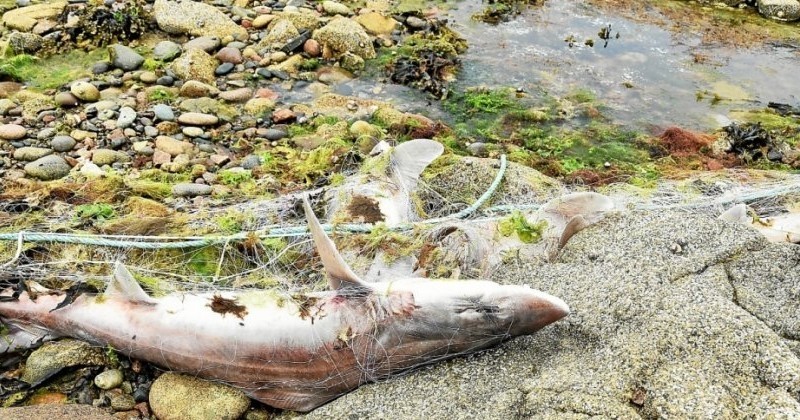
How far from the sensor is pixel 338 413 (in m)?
3.69

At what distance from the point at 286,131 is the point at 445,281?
4.30m

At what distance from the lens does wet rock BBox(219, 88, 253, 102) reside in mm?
8109

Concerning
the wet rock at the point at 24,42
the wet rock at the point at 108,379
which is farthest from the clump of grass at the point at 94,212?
the wet rock at the point at 24,42

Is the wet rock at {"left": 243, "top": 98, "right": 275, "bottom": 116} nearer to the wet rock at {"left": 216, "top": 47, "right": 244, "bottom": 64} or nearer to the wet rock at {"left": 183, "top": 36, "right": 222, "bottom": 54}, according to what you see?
the wet rock at {"left": 216, "top": 47, "right": 244, "bottom": 64}

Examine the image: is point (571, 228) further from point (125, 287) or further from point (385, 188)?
point (125, 287)

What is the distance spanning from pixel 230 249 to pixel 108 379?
4.09 ft

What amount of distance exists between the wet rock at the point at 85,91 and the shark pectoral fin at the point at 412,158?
4278 millimetres

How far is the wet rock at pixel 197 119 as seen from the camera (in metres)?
7.45

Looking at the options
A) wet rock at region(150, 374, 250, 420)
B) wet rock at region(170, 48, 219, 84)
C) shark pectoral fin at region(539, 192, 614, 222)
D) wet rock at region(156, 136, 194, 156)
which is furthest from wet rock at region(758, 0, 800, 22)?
wet rock at region(150, 374, 250, 420)

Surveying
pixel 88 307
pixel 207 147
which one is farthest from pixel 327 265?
pixel 207 147

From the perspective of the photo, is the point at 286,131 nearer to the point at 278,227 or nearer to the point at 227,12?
the point at 278,227

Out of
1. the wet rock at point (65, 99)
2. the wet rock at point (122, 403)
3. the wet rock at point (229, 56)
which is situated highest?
the wet rock at point (229, 56)

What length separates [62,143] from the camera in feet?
22.5

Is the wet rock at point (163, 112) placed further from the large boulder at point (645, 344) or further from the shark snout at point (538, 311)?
the shark snout at point (538, 311)
